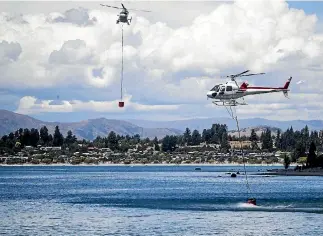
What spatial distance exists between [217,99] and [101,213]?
31.4 metres

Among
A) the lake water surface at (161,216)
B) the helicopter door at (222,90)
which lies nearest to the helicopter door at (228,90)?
the helicopter door at (222,90)

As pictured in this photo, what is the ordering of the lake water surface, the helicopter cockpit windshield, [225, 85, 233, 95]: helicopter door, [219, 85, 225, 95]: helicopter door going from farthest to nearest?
the lake water surface → the helicopter cockpit windshield → [225, 85, 233, 95]: helicopter door → [219, 85, 225, 95]: helicopter door

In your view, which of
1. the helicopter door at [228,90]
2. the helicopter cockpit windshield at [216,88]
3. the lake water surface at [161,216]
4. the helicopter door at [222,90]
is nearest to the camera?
the helicopter door at [222,90]

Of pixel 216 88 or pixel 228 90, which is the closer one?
pixel 228 90

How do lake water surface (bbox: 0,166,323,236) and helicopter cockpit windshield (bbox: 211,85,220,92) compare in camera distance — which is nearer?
helicopter cockpit windshield (bbox: 211,85,220,92)

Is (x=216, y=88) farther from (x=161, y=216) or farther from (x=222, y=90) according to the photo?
(x=161, y=216)

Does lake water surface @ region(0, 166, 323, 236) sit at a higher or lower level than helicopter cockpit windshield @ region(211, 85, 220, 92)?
lower

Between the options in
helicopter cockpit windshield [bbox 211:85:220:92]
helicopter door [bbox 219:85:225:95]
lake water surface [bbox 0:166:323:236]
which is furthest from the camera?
lake water surface [bbox 0:166:323:236]

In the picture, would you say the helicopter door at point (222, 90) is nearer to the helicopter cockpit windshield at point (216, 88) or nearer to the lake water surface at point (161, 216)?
the helicopter cockpit windshield at point (216, 88)

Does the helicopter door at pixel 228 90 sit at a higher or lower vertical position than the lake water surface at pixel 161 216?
higher

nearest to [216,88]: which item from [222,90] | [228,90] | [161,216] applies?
[222,90]

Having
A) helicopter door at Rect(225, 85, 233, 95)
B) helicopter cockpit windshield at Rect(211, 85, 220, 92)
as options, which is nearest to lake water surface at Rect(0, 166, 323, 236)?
helicopter door at Rect(225, 85, 233, 95)

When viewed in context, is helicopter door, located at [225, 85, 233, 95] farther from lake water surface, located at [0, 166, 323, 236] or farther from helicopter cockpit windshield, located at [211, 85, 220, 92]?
lake water surface, located at [0, 166, 323, 236]

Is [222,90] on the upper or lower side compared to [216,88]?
lower
